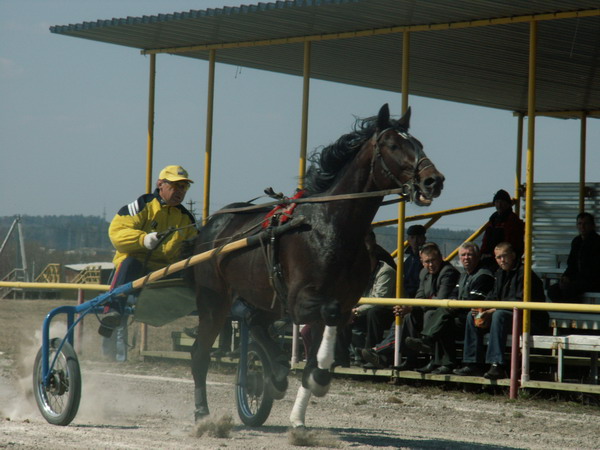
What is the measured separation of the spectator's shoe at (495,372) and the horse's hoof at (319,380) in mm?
3907

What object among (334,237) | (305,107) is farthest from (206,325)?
(305,107)

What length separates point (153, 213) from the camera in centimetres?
956

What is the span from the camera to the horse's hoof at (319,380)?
776 cm

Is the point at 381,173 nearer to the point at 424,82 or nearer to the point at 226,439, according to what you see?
the point at 226,439

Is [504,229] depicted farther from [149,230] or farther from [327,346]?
[327,346]

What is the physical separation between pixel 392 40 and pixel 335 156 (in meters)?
5.57

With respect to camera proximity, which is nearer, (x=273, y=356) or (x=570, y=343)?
(x=273, y=356)

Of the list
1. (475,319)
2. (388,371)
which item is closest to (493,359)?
(475,319)

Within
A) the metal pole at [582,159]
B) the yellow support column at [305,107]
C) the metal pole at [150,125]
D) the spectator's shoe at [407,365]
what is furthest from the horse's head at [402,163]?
the metal pole at [582,159]

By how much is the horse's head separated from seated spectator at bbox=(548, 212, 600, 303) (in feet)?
18.7

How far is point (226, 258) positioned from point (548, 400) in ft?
13.3

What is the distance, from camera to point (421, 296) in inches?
487

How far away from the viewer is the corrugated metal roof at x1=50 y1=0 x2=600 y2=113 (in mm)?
11984

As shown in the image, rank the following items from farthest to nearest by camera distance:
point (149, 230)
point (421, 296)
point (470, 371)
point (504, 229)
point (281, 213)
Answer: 1. point (504, 229)
2. point (421, 296)
3. point (470, 371)
4. point (149, 230)
5. point (281, 213)
